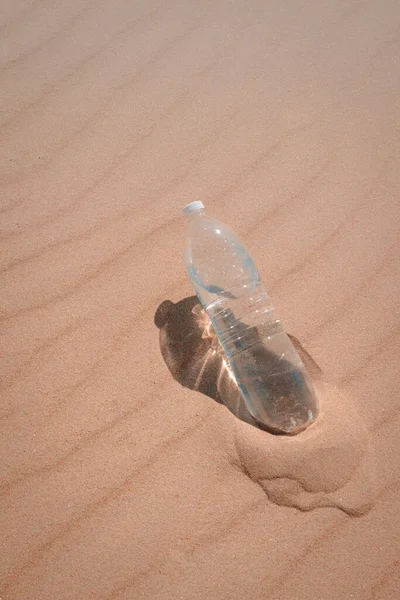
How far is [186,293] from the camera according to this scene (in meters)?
2.01

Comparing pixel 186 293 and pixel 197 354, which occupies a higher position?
pixel 186 293

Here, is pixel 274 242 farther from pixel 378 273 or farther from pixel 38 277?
pixel 38 277

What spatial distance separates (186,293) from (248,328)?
0.74 feet

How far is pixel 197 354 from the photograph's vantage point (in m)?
1.88

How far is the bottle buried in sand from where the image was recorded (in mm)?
1818

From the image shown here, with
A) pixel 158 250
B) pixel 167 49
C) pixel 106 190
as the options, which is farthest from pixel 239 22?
pixel 158 250

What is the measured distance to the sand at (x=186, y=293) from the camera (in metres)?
1.62

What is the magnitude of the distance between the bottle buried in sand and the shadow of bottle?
0.02 meters

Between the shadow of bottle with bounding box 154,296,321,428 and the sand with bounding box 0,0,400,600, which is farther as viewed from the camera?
the shadow of bottle with bounding box 154,296,321,428

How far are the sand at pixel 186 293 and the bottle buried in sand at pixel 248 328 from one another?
43mm

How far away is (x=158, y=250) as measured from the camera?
2111mm

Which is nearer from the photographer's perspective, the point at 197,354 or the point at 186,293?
the point at 197,354

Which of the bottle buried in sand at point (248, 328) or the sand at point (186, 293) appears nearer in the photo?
the sand at point (186, 293)

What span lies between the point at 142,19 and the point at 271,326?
166cm
